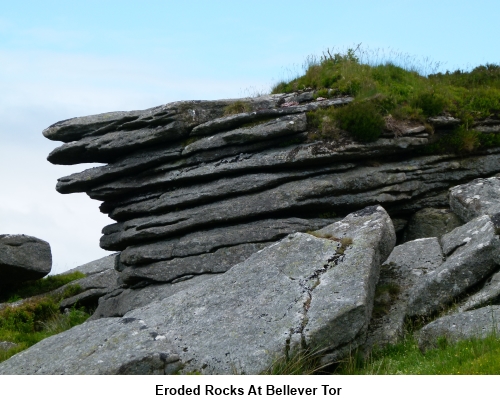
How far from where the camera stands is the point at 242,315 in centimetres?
1433

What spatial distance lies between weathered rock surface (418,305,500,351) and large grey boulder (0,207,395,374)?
123cm

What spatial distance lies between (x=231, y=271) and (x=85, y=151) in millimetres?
10686

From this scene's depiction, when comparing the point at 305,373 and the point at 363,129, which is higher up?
the point at 363,129

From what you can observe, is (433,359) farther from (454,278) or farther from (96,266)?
(96,266)

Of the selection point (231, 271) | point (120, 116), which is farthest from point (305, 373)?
point (120, 116)

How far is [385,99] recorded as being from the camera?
2283 centimetres

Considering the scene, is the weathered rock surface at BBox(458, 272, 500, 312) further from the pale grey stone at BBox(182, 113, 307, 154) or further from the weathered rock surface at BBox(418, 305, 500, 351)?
the pale grey stone at BBox(182, 113, 307, 154)

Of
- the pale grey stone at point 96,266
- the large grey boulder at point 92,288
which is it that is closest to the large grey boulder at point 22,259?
the large grey boulder at point 92,288

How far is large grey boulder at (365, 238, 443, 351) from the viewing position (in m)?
14.7

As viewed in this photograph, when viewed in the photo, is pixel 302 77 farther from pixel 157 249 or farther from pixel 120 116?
pixel 157 249

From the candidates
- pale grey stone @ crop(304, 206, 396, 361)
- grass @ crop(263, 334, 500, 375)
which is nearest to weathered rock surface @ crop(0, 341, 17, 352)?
pale grey stone @ crop(304, 206, 396, 361)

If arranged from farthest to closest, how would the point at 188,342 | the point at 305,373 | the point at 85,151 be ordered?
the point at 85,151
the point at 188,342
the point at 305,373

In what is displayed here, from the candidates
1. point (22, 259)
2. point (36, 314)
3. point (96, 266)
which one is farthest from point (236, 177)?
point (96, 266)

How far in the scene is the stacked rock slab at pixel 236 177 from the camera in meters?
21.3
